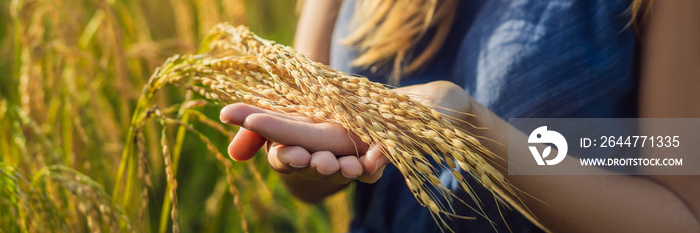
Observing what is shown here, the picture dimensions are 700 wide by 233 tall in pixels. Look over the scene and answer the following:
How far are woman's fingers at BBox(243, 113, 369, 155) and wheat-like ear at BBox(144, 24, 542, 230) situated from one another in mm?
15

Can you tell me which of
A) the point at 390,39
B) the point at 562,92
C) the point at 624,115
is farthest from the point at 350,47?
the point at 624,115

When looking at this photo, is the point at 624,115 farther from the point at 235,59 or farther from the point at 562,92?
the point at 235,59

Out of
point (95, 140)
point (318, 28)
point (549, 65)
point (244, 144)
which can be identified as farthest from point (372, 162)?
point (95, 140)

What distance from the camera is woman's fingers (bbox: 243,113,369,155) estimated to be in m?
0.54

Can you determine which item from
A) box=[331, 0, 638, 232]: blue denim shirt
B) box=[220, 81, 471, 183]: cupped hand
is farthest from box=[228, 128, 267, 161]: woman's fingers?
box=[331, 0, 638, 232]: blue denim shirt

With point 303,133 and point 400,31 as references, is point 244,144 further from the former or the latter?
point 400,31

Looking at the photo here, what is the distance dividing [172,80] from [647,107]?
0.75 m

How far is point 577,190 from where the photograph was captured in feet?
2.56

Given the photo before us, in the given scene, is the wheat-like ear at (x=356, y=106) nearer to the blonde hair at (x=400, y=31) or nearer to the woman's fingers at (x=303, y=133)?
the woman's fingers at (x=303, y=133)

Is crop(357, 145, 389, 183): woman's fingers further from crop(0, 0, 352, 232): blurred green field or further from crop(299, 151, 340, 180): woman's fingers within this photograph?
crop(0, 0, 352, 232): blurred green field

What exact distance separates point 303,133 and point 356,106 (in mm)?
75

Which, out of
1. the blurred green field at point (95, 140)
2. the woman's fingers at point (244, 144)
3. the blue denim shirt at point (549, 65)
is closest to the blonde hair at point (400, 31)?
the blue denim shirt at point (549, 65)

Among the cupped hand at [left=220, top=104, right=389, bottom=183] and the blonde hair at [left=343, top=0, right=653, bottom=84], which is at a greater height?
the blonde hair at [left=343, top=0, right=653, bottom=84]

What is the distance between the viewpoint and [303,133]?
0.57m
